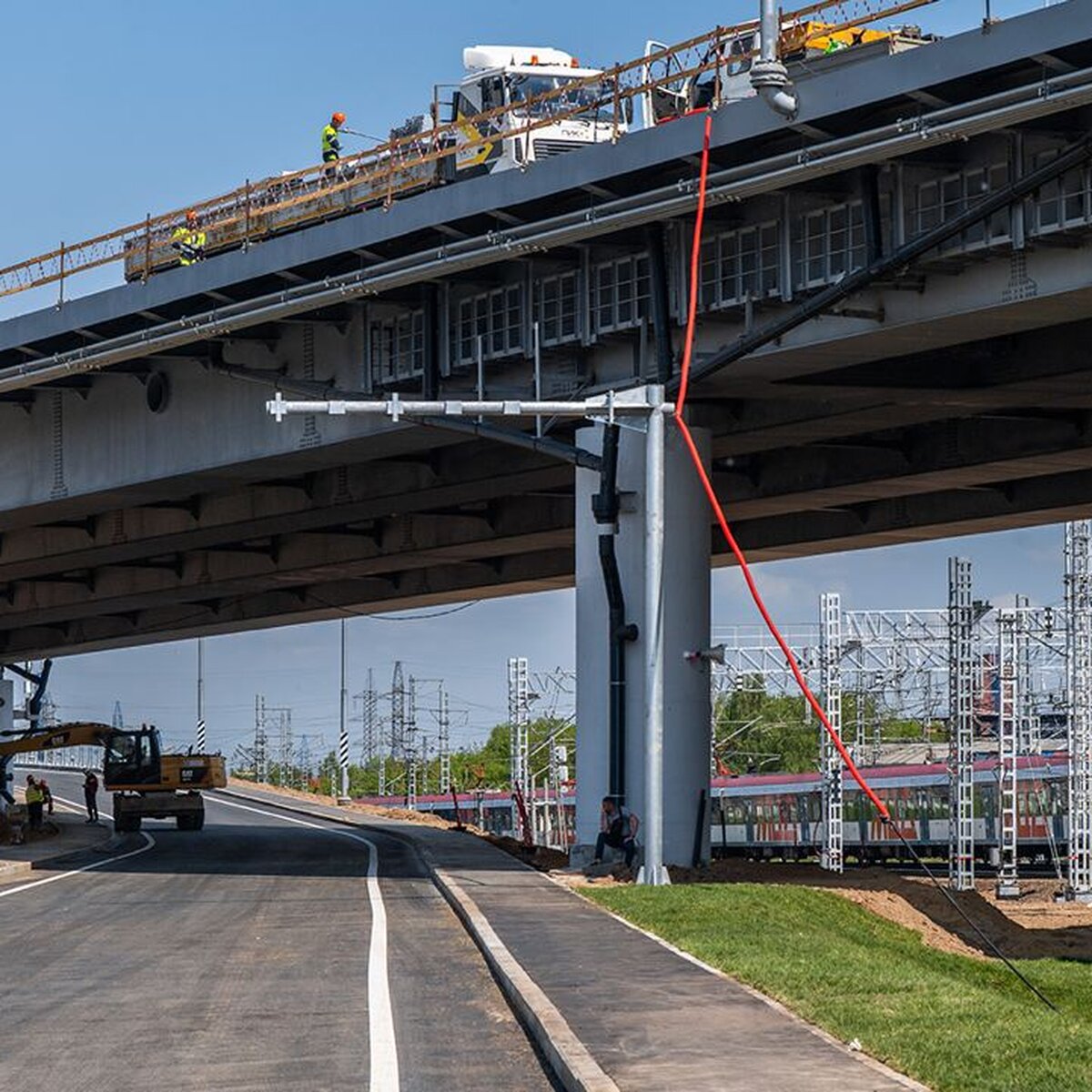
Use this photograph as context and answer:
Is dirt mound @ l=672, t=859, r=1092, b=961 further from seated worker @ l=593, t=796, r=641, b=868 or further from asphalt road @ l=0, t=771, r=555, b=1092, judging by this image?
asphalt road @ l=0, t=771, r=555, b=1092

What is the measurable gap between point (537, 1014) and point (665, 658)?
17.1 m

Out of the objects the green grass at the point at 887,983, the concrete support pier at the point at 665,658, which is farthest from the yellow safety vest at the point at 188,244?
the green grass at the point at 887,983

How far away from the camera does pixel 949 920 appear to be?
92.3ft

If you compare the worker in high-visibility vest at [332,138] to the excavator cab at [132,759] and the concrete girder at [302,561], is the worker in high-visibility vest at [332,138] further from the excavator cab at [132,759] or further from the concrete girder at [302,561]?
the excavator cab at [132,759]

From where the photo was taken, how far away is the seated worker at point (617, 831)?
28922 millimetres

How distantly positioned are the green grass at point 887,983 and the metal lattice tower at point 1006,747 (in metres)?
24.7

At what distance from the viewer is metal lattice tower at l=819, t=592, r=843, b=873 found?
54844mm

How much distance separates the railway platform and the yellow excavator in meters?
34.9

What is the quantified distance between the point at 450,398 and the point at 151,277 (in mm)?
6772

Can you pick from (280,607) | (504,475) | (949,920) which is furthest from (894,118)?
(280,607)

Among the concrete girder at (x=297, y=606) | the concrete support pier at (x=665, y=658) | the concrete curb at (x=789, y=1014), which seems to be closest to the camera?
the concrete curb at (x=789, y=1014)

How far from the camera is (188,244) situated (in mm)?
37562

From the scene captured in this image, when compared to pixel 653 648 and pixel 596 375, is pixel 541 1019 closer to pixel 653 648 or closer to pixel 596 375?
pixel 653 648

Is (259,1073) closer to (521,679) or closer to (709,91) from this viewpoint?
(709,91)
